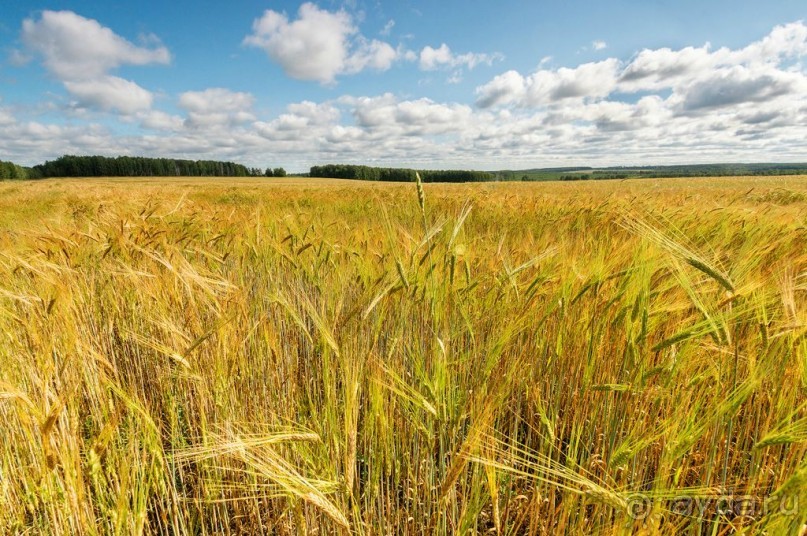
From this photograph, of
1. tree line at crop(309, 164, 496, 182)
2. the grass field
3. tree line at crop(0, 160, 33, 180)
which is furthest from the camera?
tree line at crop(309, 164, 496, 182)

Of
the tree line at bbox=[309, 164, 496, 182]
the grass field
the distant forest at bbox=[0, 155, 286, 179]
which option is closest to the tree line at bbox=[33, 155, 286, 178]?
the distant forest at bbox=[0, 155, 286, 179]

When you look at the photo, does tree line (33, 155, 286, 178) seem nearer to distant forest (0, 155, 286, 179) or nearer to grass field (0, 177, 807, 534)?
distant forest (0, 155, 286, 179)

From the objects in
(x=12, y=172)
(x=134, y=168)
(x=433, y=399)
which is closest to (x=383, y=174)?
(x=134, y=168)

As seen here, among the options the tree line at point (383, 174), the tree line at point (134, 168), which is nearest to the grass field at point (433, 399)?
the tree line at point (383, 174)

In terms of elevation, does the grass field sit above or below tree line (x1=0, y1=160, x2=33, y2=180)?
Result: below

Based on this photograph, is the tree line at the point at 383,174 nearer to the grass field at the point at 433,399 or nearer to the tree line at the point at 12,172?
the tree line at the point at 12,172

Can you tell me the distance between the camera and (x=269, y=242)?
261 centimetres

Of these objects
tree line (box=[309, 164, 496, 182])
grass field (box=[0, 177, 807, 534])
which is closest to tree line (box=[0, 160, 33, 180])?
tree line (box=[309, 164, 496, 182])

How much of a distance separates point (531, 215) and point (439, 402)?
394 centimetres

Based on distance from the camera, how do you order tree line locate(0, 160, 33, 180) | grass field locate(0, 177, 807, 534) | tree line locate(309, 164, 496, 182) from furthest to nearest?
tree line locate(309, 164, 496, 182)
tree line locate(0, 160, 33, 180)
grass field locate(0, 177, 807, 534)

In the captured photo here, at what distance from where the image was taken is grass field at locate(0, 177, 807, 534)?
0.87 metres

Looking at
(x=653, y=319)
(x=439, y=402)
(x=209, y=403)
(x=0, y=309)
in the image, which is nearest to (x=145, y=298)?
(x=0, y=309)

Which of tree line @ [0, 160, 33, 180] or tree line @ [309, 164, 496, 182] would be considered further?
tree line @ [309, 164, 496, 182]

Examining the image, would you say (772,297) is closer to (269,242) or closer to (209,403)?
(209,403)
